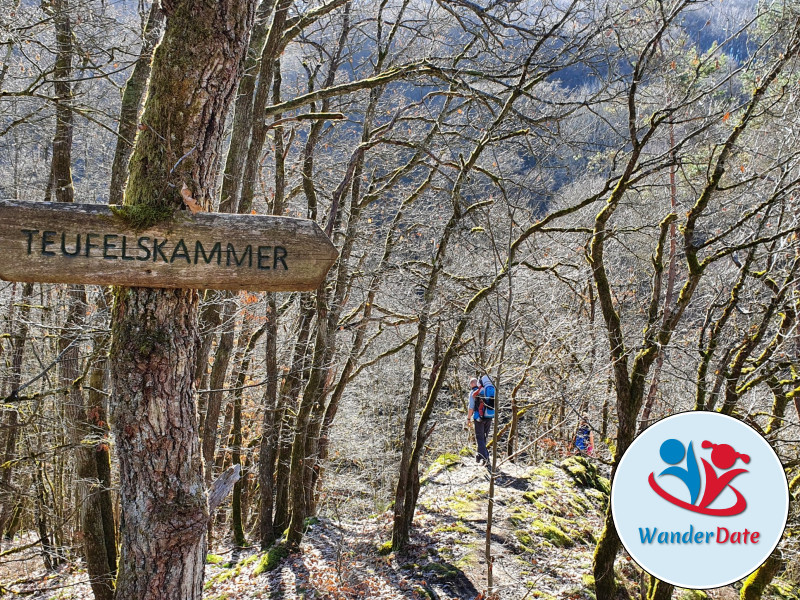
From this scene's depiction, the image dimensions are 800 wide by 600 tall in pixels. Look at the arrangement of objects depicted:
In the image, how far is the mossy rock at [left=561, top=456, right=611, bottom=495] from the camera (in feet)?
34.6

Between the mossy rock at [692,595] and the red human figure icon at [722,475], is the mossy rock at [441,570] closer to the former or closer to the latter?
the mossy rock at [692,595]

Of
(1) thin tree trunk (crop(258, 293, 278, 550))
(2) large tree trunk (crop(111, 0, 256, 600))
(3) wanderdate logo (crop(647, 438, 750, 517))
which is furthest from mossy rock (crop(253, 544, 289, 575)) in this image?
(3) wanderdate logo (crop(647, 438, 750, 517))

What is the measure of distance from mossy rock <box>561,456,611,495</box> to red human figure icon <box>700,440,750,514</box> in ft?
23.1

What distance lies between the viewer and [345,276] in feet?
26.0

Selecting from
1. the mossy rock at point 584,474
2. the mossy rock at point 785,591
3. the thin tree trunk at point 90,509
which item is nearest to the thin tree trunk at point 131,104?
the thin tree trunk at point 90,509

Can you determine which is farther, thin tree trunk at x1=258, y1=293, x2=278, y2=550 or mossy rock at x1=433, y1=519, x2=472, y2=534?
thin tree trunk at x1=258, y1=293, x2=278, y2=550

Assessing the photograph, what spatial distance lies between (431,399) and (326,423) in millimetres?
2607

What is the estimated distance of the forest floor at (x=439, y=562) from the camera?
602 centimetres

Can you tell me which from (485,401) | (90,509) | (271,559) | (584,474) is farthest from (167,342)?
(584,474)

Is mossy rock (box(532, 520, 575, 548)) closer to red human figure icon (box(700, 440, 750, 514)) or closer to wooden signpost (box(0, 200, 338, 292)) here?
red human figure icon (box(700, 440, 750, 514))

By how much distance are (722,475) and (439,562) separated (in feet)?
12.5

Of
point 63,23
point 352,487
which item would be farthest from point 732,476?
point 352,487

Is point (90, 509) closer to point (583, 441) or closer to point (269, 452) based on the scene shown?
point (269, 452)

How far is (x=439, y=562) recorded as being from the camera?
6.54 m
